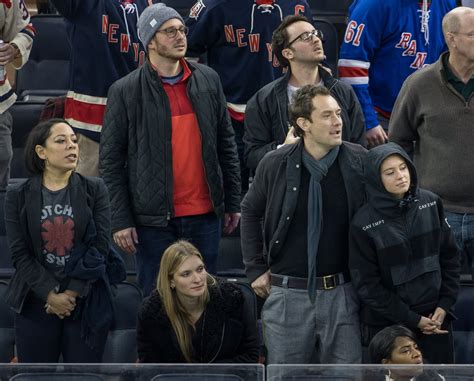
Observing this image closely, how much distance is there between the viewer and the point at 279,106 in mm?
6016

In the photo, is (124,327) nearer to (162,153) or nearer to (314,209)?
(162,153)

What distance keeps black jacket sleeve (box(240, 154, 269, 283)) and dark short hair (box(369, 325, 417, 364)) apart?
0.56 m

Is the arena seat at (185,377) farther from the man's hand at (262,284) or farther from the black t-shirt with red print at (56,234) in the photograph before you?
the black t-shirt with red print at (56,234)

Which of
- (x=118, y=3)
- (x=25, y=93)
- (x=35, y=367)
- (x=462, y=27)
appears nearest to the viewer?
(x=35, y=367)

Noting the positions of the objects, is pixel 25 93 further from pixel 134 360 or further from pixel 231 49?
pixel 134 360

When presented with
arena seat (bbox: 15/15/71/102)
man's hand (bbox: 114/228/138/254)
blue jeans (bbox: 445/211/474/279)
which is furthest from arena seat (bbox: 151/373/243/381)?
arena seat (bbox: 15/15/71/102)

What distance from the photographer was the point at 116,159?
586 cm

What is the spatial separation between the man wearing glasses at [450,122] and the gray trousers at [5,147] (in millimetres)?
2021

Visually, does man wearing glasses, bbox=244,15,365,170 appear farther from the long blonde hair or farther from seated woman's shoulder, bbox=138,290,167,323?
seated woman's shoulder, bbox=138,290,167,323

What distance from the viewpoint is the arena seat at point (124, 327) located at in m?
5.86

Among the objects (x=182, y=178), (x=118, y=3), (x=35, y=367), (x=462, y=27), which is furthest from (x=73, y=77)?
(x=35, y=367)

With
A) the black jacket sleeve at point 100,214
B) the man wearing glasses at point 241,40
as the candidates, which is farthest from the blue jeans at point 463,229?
the black jacket sleeve at point 100,214

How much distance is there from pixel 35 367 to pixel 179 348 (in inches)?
38.1

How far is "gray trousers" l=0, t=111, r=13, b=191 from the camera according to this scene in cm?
655
